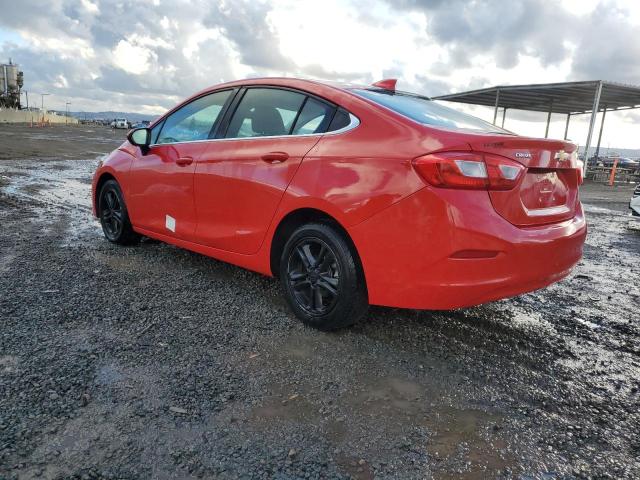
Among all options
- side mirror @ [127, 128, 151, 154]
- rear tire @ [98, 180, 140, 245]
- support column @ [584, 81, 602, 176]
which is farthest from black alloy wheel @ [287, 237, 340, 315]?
support column @ [584, 81, 602, 176]

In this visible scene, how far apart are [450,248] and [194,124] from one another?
8.75 feet

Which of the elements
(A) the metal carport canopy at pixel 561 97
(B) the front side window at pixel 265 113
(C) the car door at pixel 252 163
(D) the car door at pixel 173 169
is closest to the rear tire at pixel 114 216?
(D) the car door at pixel 173 169

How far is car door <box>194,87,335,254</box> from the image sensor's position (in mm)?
3289

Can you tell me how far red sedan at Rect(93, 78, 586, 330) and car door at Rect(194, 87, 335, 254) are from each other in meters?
0.01

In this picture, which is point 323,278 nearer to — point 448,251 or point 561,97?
point 448,251

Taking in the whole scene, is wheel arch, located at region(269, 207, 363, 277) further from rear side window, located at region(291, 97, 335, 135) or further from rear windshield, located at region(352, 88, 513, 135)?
rear windshield, located at region(352, 88, 513, 135)

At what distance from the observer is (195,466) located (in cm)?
195

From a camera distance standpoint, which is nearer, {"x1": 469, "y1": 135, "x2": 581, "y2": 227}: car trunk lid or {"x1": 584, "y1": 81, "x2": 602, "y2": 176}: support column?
{"x1": 469, "y1": 135, "x2": 581, "y2": 227}: car trunk lid

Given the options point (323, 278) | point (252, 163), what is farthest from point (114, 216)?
point (323, 278)

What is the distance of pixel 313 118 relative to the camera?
3.29 m

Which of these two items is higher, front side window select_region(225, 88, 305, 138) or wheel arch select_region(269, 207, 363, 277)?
front side window select_region(225, 88, 305, 138)

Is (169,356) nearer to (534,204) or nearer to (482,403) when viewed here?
(482,403)

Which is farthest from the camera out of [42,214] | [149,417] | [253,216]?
[42,214]

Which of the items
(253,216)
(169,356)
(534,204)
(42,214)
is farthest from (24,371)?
(42,214)
